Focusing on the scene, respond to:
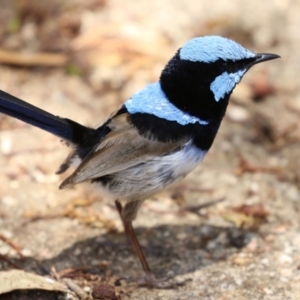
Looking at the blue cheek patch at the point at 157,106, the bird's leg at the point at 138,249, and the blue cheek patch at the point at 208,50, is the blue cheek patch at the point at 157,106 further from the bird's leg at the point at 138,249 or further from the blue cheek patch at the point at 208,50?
the bird's leg at the point at 138,249

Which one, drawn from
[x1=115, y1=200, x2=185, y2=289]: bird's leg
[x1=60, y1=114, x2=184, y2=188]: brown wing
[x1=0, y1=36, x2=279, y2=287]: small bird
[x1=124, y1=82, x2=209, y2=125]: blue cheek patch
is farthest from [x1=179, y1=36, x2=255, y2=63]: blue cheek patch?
[x1=115, y1=200, x2=185, y2=289]: bird's leg

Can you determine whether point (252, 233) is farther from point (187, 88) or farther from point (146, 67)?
point (146, 67)

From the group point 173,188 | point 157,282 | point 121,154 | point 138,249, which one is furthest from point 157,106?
point 173,188

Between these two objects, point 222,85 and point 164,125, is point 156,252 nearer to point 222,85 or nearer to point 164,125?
point 164,125

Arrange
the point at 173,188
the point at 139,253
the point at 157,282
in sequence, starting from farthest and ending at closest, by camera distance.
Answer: the point at 173,188 < the point at 139,253 < the point at 157,282

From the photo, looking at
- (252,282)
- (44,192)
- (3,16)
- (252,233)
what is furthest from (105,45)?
(252,282)

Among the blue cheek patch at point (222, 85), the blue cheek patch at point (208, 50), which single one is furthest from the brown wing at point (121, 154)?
the blue cheek patch at point (208, 50)

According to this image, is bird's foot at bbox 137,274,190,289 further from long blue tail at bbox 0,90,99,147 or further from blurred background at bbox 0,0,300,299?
long blue tail at bbox 0,90,99,147
